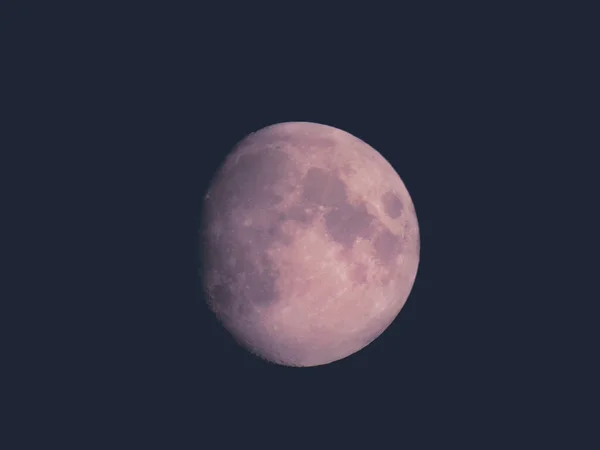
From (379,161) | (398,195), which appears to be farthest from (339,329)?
(379,161)

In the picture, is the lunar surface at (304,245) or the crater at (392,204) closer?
the lunar surface at (304,245)

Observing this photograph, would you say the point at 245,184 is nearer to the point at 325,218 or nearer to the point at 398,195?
the point at 325,218

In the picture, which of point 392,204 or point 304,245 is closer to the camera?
point 304,245

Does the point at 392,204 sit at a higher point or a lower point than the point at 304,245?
higher

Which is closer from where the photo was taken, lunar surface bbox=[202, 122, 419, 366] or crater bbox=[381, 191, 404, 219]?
lunar surface bbox=[202, 122, 419, 366]
